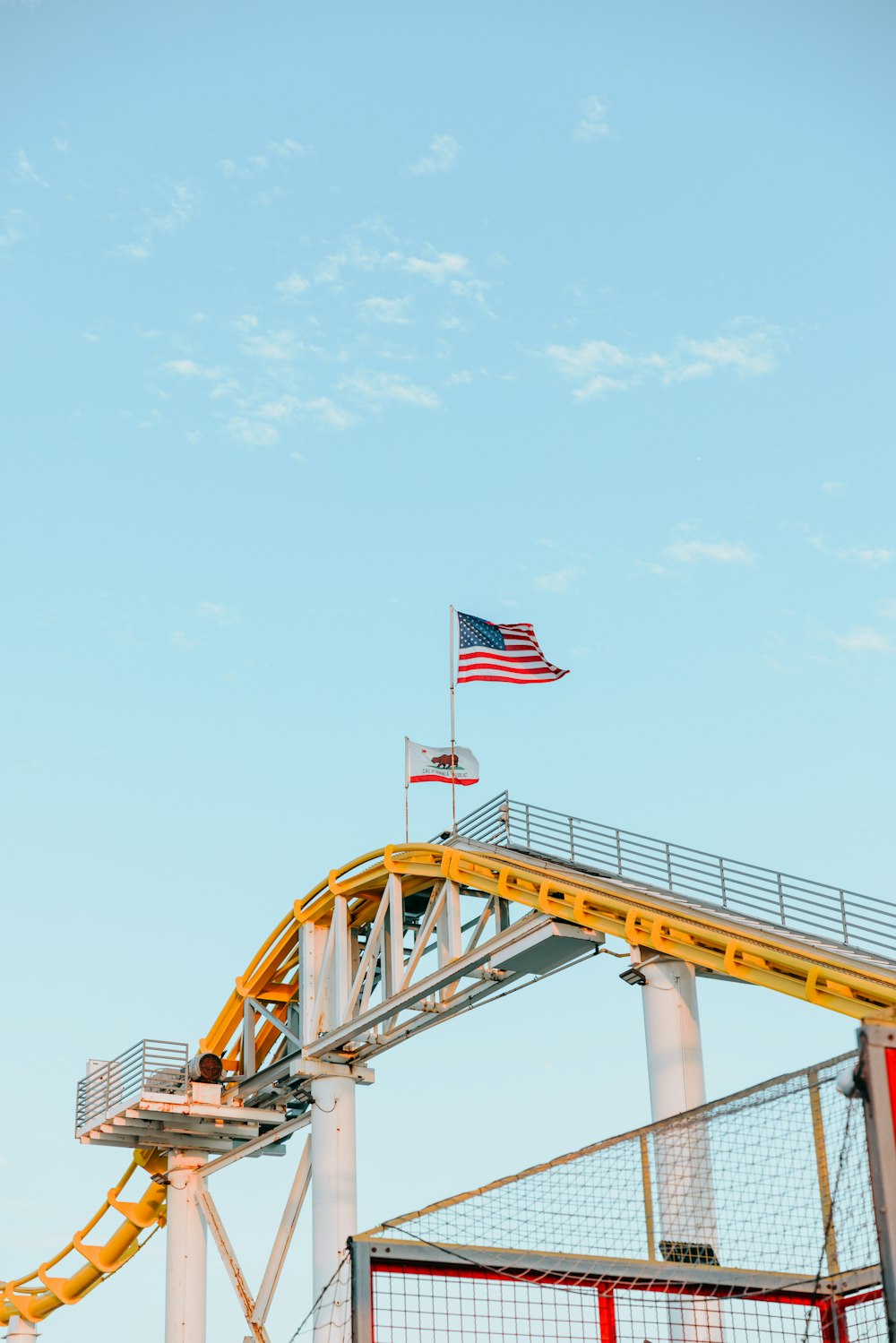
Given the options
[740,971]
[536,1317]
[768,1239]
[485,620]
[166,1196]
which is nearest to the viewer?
[536,1317]

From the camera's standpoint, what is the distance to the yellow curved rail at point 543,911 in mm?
24047

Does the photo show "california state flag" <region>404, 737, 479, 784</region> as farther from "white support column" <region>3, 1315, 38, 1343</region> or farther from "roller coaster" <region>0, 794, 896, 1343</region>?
"white support column" <region>3, 1315, 38, 1343</region>

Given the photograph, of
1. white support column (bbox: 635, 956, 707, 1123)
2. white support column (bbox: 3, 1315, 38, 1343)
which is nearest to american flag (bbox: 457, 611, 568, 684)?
white support column (bbox: 635, 956, 707, 1123)

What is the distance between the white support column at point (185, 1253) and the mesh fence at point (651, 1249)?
2752cm

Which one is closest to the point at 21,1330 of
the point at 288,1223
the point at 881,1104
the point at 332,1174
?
the point at 288,1223

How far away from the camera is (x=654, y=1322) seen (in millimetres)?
12156

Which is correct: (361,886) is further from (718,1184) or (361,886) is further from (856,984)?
(718,1184)

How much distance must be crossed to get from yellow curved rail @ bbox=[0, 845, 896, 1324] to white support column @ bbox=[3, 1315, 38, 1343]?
6.43 feet

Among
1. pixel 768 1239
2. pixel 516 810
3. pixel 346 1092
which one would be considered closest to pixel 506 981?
pixel 516 810

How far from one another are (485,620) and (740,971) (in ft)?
37.4

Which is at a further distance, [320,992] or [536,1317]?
[320,992]

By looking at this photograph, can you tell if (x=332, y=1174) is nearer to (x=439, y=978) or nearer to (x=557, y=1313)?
(x=439, y=978)

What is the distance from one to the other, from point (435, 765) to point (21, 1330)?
2414 centimetres

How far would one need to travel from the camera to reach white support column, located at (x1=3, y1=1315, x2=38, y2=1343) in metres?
48.0
